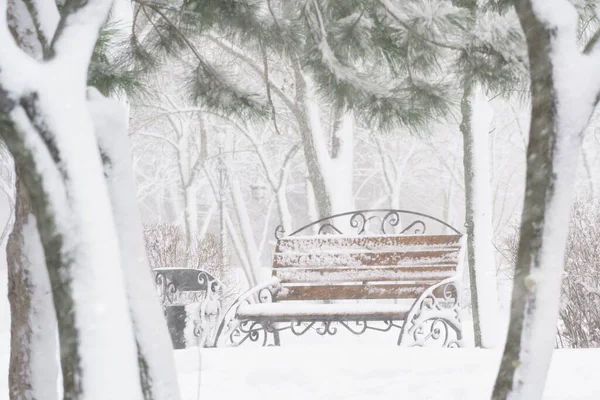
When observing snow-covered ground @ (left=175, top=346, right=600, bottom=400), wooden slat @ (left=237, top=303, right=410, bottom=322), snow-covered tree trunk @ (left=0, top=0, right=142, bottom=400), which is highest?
snow-covered tree trunk @ (left=0, top=0, right=142, bottom=400)

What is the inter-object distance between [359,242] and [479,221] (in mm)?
2049

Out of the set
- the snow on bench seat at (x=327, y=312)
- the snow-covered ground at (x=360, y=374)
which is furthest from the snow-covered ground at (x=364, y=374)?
the snow on bench seat at (x=327, y=312)

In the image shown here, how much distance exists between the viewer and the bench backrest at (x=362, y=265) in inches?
234

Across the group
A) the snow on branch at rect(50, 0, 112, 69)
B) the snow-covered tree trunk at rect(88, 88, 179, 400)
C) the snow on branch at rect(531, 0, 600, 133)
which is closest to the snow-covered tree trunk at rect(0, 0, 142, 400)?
the snow on branch at rect(50, 0, 112, 69)

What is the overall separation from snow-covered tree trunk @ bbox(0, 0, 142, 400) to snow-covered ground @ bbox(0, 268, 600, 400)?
49.1 inches

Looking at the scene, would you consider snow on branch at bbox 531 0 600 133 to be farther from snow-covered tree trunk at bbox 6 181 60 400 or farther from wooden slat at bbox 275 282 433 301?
wooden slat at bbox 275 282 433 301

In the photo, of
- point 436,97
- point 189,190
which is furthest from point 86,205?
point 189,190

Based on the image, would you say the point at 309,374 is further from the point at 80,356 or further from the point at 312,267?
the point at 312,267

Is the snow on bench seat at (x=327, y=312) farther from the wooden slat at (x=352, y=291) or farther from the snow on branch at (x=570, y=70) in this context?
the snow on branch at (x=570, y=70)

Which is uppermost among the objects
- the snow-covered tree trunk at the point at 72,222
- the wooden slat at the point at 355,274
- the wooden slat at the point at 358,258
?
the snow-covered tree trunk at the point at 72,222

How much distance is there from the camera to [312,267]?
20.1 feet

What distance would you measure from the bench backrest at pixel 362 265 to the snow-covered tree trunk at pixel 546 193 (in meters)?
3.51

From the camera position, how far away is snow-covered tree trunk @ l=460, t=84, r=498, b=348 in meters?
7.54

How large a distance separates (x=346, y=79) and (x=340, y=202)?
7246mm
